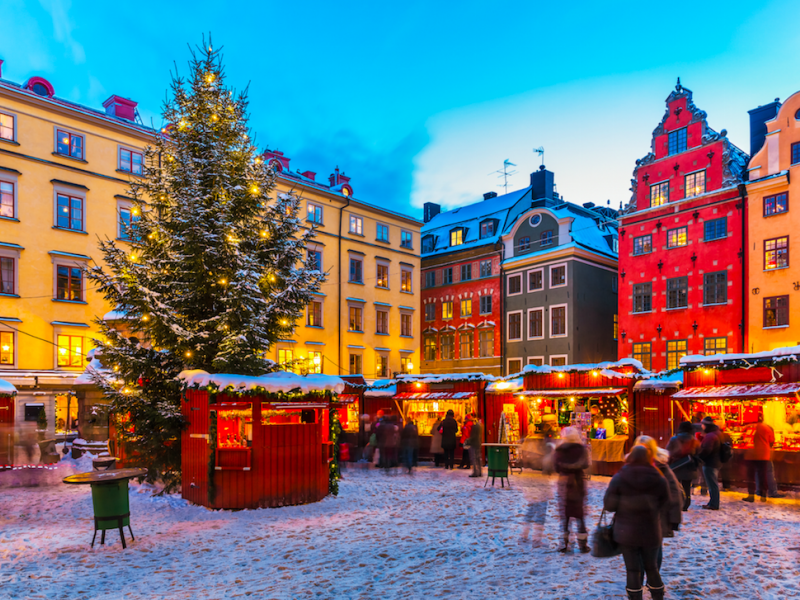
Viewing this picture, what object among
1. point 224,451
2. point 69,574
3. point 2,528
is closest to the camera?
point 69,574

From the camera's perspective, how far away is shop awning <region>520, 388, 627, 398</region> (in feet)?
65.2

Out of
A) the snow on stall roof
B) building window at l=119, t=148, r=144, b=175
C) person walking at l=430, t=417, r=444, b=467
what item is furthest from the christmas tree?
building window at l=119, t=148, r=144, b=175

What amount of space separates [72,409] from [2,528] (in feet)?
74.0

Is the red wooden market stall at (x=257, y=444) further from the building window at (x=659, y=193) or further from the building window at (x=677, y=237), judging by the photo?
the building window at (x=659, y=193)

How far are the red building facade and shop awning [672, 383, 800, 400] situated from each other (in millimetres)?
12775

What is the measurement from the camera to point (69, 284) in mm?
30719

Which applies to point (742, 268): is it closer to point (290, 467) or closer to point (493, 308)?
point (493, 308)

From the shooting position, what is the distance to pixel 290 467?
516 inches

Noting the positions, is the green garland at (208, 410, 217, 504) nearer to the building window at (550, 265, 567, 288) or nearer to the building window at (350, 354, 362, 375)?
the building window at (350, 354, 362, 375)

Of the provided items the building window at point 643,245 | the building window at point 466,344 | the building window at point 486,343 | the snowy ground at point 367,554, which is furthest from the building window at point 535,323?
the snowy ground at point 367,554

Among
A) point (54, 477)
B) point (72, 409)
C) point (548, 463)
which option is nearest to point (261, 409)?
point (548, 463)

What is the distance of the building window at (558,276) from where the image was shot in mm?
37375

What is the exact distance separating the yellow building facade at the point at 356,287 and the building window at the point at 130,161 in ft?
26.1

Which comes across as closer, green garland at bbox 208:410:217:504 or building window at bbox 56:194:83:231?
green garland at bbox 208:410:217:504
